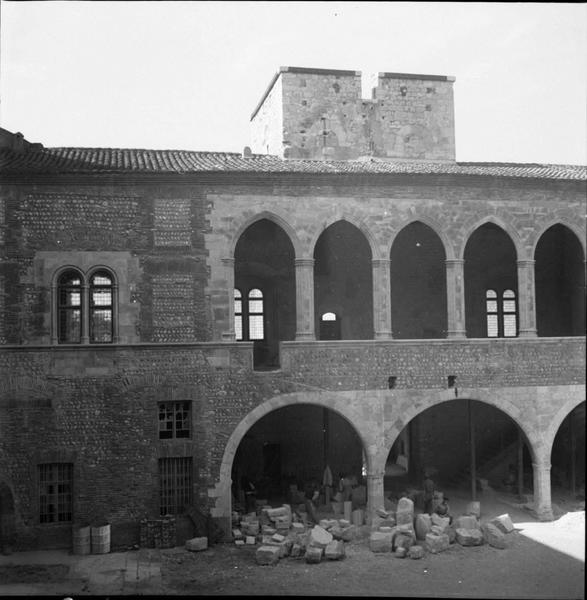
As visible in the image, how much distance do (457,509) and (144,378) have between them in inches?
302

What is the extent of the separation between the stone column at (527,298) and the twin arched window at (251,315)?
6368 mm

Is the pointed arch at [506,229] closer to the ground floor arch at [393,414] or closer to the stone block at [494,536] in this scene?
the ground floor arch at [393,414]

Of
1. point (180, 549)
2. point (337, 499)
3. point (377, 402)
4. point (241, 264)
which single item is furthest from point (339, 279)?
point (180, 549)

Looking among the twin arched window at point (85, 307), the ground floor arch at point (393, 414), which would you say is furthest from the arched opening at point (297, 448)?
the twin arched window at point (85, 307)

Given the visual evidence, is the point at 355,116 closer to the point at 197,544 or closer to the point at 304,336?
the point at 304,336

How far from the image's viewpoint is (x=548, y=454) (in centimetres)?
1650

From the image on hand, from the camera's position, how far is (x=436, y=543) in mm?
14648

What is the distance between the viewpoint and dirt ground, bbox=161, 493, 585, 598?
1307 cm

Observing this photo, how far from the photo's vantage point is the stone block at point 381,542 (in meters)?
14.7

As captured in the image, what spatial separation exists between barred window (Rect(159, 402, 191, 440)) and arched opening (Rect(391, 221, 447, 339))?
6.26 m

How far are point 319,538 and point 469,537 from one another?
304 cm

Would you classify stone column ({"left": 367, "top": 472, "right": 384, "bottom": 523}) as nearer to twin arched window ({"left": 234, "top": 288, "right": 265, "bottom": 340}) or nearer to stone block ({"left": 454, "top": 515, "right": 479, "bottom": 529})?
stone block ({"left": 454, "top": 515, "right": 479, "bottom": 529})

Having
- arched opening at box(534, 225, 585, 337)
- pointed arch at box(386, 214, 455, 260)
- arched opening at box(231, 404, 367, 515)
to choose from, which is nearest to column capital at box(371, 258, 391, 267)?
pointed arch at box(386, 214, 455, 260)

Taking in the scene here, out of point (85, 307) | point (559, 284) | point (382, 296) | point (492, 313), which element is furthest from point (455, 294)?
point (85, 307)
